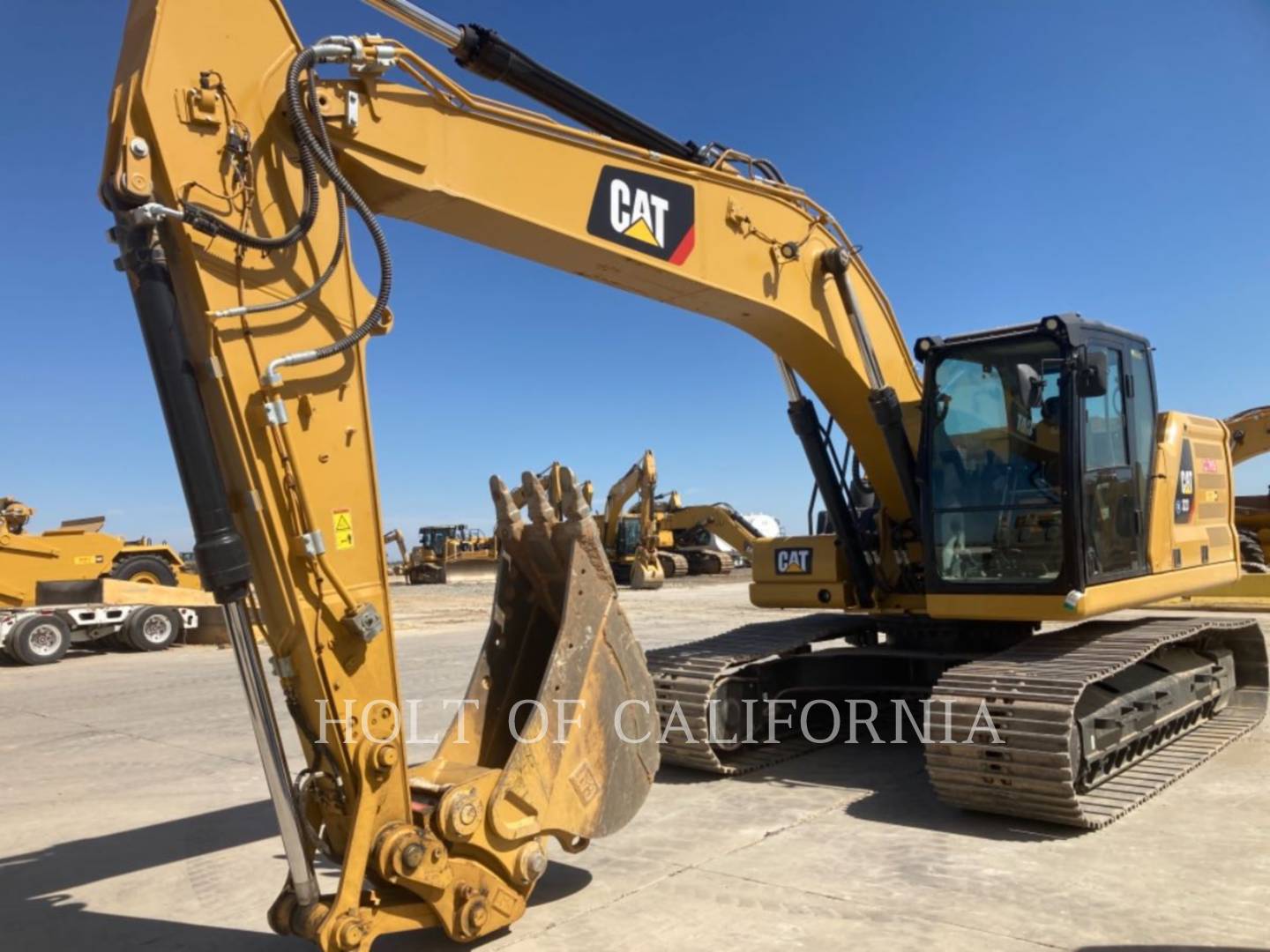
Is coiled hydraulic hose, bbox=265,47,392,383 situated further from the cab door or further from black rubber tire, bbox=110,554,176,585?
black rubber tire, bbox=110,554,176,585

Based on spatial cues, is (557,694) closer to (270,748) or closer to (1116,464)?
(270,748)

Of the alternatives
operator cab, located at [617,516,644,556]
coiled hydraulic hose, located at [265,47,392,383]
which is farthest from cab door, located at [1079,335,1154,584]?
operator cab, located at [617,516,644,556]

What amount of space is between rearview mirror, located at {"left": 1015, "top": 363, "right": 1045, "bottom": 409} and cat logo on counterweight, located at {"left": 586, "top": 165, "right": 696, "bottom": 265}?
6.76ft

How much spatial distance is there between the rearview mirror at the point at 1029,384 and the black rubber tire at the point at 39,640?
14429 millimetres

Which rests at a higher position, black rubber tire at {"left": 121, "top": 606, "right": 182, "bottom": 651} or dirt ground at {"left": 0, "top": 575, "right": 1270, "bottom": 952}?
black rubber tire at {"left": 121, "top": 606, "right": 182, "bottom": 651}

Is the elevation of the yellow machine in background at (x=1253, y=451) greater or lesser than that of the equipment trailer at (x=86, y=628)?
greater

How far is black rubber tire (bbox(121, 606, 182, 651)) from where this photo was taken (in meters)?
16.4

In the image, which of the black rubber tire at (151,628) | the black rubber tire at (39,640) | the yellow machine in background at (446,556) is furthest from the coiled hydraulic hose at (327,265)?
the yellow machine in background at (446,556)

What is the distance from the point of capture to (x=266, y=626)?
3660 millimetres

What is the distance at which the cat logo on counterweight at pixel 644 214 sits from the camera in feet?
15.9

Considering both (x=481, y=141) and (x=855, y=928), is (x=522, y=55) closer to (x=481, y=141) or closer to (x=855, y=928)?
(x=481, y=141)

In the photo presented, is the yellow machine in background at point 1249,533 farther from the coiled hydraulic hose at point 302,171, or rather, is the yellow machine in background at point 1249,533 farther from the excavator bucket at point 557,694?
the coiled hydraulic hose at point 302,171

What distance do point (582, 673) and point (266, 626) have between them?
1280 mm

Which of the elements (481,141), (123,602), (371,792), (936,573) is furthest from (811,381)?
(123,602)
